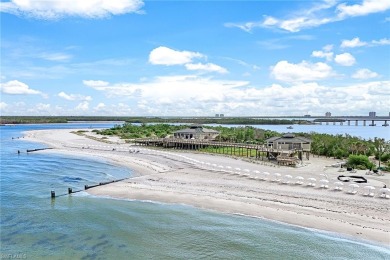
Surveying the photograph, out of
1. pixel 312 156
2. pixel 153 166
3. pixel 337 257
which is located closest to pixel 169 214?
pixel 337 257

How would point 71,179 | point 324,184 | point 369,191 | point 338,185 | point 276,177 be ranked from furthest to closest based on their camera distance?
point 71,179
point 276,177
point 324,184
point 338,185
point 369,191

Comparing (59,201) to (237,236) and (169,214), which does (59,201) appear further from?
(237,236)

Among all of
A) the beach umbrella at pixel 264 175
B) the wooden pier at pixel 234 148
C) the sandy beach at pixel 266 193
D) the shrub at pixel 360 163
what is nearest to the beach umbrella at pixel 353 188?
the sandy beach at pixel 266 193

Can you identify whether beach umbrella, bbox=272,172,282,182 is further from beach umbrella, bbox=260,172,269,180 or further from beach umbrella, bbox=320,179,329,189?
beach umbrella, bbox=320,179,329,189

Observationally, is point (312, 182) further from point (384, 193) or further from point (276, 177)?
point (384, 193)

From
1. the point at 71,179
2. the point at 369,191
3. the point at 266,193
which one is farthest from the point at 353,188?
the point at 71,179
